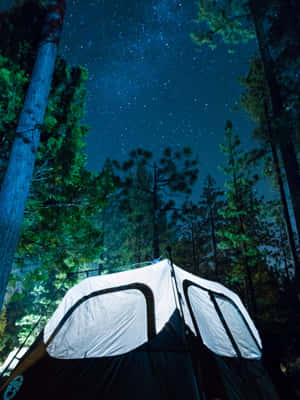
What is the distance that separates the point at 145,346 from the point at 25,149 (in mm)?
3516

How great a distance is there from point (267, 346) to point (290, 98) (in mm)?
8971

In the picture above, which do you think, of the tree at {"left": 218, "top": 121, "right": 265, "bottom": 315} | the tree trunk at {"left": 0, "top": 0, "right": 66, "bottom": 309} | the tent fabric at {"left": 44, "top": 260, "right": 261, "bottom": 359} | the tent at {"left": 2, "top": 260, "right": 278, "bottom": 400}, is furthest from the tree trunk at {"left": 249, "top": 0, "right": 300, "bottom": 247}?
the tree trunk at {"left": 0, "top": 0, "right": 66, "bottom": 309}

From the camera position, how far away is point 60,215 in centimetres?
573

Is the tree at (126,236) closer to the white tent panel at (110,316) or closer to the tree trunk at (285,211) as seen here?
the tree trunk at (285,211)

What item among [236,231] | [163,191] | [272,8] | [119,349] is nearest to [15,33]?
[119,349]

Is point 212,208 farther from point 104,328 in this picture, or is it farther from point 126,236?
point 104,328

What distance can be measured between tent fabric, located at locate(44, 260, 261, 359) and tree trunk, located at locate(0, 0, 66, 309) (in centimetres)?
148

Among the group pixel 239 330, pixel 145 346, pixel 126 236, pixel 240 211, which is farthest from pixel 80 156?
pixel 126 236

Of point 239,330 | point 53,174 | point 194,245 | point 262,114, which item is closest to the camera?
point 239,330

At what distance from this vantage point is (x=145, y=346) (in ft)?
11.2

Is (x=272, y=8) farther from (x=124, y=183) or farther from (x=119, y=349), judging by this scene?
(x=119, y=349)

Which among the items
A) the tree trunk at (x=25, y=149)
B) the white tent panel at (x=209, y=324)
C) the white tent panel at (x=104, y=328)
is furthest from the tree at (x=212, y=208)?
the tree trunk at (x=25, y=149)

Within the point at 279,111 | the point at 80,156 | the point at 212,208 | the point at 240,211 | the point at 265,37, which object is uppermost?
the point at 265,37

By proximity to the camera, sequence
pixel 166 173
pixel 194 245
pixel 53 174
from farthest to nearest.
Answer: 1. pixel 194 245
2. pixel 166 173
3. pixel 53 174
